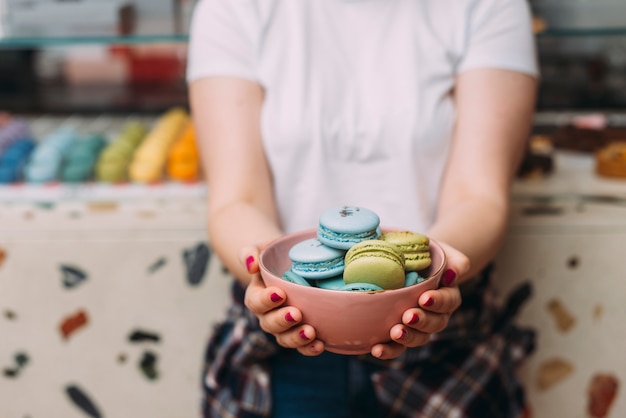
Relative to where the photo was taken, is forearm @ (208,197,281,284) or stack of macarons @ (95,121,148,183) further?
stack of macarons @ (95,121,148,183)

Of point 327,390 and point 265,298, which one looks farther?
point 327,390

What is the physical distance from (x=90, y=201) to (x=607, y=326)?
1.04m

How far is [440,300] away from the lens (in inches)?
30.6

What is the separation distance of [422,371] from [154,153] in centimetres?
71

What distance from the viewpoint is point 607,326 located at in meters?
1.45

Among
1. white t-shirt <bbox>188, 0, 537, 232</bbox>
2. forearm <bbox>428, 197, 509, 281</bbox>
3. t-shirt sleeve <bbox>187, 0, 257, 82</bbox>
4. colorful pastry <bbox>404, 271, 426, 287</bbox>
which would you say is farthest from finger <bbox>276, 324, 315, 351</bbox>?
t-shirt sleeve <bbox>187, 0, 257, 82</bbox>

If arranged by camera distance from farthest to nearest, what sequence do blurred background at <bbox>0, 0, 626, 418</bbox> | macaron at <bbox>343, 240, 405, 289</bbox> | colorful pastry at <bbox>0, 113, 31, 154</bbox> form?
colorful pastry at <bbox>0, 113, 31, 154</bbox>
blurred background at <bbox>0, 0, 626, 418</bbox>
macaron at <bbox>343, 240, 405, 289</bbox>

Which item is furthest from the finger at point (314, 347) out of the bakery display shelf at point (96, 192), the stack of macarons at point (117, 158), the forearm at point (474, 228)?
the stack of macarons at point (117, 158)

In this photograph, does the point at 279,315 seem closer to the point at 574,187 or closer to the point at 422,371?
the point at 422,371

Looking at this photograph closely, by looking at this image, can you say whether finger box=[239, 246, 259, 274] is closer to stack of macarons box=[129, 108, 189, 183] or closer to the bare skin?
the bare skin

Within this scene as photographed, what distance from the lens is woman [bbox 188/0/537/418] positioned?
3.79 ft

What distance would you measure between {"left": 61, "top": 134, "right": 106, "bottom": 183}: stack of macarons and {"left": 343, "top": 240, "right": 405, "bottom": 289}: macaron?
90 cm

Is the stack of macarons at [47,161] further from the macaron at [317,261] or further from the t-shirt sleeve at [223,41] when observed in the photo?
the macaron at [317,261]

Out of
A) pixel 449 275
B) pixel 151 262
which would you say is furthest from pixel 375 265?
pixel 151 262
